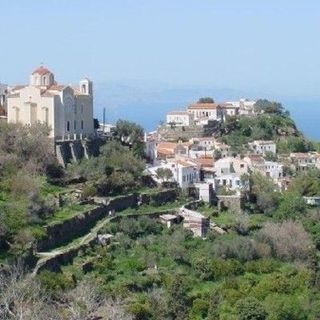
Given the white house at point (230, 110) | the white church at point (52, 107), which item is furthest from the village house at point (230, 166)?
the white house at point (230, 110)

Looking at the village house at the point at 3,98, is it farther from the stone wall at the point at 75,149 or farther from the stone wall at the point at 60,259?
the stone wall at the point at 60,259

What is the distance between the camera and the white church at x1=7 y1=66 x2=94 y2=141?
37.2 meters

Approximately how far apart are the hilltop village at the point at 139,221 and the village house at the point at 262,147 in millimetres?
174

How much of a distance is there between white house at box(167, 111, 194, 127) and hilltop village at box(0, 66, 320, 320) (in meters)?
4.14

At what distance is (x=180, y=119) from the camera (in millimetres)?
52625

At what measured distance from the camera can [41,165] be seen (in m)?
35.2

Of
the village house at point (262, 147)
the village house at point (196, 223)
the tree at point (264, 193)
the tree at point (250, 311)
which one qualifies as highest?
the village house at point (262, 147)

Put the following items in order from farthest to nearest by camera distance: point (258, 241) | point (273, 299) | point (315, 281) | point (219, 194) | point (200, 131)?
point (200, 131)
point (219, 194)
point (258, 241)
point (315, 281)
point (273, 299)

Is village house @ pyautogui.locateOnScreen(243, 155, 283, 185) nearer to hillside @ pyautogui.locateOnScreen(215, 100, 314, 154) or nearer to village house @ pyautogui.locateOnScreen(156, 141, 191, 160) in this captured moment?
village house @ pyautogui.locateOnScreen(156, 141, 191, 160)

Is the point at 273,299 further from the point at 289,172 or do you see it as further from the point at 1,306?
the point at 289,172

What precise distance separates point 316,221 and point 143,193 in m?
5.97

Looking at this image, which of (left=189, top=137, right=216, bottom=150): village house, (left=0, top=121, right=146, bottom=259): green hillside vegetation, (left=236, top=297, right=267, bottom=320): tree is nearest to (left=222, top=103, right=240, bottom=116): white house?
(left=189, top=137, right=216, bottom=150): village house

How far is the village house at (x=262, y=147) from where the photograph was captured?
158 feet

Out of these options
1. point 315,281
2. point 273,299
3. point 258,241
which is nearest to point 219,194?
point 258,241
